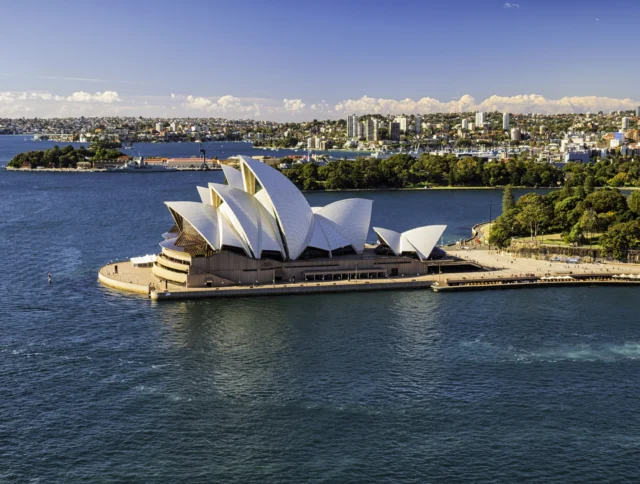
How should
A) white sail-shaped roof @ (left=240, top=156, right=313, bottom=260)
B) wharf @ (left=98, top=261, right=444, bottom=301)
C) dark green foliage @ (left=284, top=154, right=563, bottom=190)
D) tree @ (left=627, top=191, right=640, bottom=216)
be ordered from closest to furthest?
wharf @ (left=98, top=261, right=444, bottom=301) → white sail-shaped roof @ (left=240, top=156, right=313, bottom=260) → tree @ (left=627, top=191, right=640, bottom=216) → dark green foliage @ (left=284, top=154, right=563, bottom=190)

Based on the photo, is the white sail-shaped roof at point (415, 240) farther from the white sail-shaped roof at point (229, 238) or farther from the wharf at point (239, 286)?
the white sail-shaped roof at point (229, 238)

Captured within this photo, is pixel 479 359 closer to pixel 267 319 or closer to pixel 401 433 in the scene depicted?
pixel 401 433

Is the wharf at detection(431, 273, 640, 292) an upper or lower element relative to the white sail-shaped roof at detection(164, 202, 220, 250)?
lower

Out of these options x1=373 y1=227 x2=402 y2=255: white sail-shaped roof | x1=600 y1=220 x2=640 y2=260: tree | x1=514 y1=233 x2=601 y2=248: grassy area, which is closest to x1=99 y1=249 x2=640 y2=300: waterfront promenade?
x1=600 y1=220 x2=640 y2=260: tree

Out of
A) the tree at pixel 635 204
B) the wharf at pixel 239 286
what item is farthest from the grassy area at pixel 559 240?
the wharf at pixel 239 286

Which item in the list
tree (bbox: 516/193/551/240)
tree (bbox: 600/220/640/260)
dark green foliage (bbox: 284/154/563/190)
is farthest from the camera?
dark green foliage (bbox: 284/154/563/190)

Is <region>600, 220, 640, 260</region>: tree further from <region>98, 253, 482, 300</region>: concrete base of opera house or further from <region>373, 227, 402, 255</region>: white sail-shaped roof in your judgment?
<region>373, 227, 402, 255</region>: white sail-shaped roof

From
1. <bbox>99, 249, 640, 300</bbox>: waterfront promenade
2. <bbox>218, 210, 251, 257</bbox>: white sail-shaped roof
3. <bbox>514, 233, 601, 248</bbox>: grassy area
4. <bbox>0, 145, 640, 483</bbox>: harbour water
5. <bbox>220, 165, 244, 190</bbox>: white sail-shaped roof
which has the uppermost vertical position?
<bbox>220, 165, 244, 190</bbox>: white sail-shaped roof

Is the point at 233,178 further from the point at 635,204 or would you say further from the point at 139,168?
the point at 139,168
